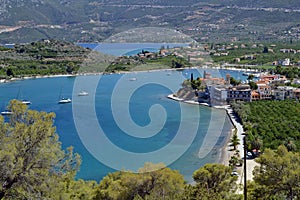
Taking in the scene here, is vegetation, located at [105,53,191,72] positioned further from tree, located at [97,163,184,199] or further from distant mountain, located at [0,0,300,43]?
tree, located at [97,163,184,199]

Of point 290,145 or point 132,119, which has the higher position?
point 290,145

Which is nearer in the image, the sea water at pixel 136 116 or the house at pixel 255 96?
the sea water at pixel 136 116

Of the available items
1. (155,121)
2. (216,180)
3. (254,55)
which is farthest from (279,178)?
(254,55)

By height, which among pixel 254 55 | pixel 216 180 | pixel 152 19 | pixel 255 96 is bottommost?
pixel 152 19

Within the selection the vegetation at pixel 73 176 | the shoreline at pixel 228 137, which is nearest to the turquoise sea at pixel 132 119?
the shoreline at pixel 228 137

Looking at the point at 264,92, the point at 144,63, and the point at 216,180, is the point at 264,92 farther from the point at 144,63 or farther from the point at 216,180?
the point at 144,63

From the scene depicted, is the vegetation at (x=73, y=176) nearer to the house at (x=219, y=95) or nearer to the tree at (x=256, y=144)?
the tree at (x=256, y=144)
